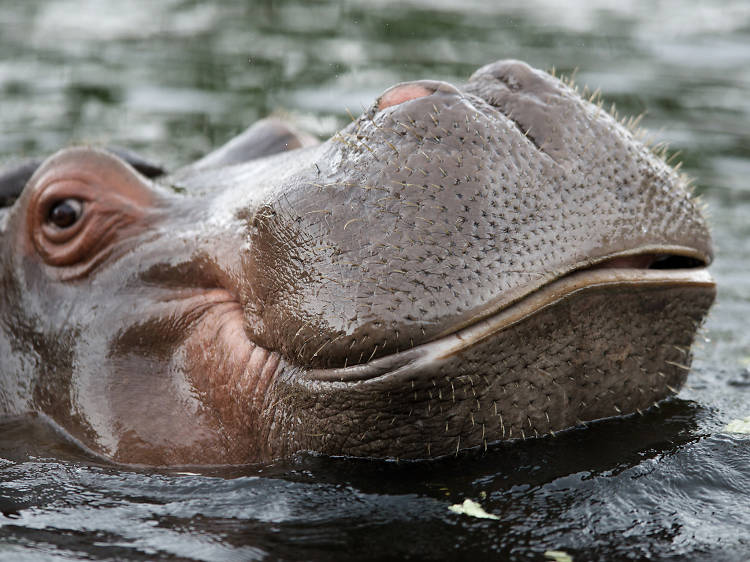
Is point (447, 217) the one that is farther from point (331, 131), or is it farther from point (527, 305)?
point (331, 131)

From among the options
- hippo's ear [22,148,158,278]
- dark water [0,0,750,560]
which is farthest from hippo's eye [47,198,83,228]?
dark water [0,0,750,560]

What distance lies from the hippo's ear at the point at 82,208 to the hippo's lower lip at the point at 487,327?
4.09 feet

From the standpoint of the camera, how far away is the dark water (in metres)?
3.37

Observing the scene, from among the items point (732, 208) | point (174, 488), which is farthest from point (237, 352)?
point (732, 208)

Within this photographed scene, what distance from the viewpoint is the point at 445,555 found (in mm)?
3197

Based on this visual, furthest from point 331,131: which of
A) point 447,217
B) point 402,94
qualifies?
point 447,217

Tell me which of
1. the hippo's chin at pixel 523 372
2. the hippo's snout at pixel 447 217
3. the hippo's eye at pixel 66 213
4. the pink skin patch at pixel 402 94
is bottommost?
the hippo's chin at pixel 523 372

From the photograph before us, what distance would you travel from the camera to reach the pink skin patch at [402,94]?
3413mm

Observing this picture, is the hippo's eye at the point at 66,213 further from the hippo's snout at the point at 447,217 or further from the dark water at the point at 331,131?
the hippo's snout at the point at 447,217

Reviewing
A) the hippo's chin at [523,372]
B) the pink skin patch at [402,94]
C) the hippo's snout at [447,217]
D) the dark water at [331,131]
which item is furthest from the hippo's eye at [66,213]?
the pink skin patch at [402,94]

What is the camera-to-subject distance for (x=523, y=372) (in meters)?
3.38

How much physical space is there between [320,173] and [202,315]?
0.80m

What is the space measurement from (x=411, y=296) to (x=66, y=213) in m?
1.76

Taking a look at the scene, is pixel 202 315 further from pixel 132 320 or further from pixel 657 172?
pixel 657 172
